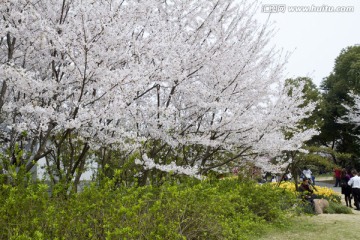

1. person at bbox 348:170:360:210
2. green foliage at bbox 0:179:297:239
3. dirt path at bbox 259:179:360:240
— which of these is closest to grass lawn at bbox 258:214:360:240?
dirt path at bbox 259:179:360:240

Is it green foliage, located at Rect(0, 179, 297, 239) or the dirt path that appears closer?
green foliage, located at Rect(0, 179, 297, 239)

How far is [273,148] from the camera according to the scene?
980 centimetres

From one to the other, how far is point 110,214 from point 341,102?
34903 mm

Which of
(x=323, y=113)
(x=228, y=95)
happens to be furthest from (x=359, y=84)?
(x=228, y=95)

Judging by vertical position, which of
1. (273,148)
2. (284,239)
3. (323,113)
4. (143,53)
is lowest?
(284,239)

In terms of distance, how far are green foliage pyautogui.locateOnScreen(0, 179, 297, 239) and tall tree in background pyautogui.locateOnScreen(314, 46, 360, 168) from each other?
3068 centimetres

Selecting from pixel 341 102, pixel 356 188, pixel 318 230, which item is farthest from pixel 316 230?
pixel 341 102

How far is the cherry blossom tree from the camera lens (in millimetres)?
5750

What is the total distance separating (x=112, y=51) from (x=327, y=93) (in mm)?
36075

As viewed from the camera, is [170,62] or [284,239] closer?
[170,62]

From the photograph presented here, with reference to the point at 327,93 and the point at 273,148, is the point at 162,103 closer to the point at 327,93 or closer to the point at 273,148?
the point at 273,148

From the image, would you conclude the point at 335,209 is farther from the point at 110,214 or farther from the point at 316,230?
the point at 110,214

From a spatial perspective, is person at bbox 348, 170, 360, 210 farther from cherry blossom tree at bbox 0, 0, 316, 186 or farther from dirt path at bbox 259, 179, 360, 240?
cherry blossom tree at bbox 0, 0, 316, 186

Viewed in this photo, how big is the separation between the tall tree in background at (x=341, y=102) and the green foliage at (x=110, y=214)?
30678 mm
